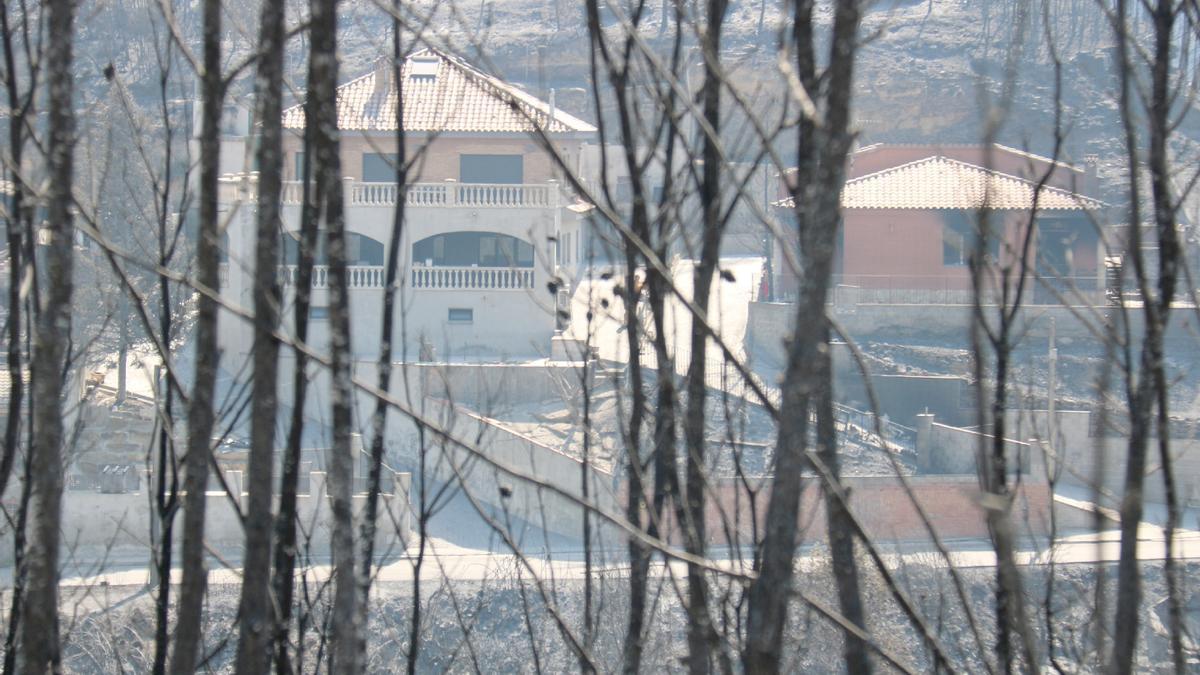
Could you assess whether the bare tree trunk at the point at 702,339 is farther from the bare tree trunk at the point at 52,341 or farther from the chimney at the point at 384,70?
the bare tree trunk at the point at 52,341

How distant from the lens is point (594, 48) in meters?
3.23

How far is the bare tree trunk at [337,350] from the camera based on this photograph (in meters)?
2.50

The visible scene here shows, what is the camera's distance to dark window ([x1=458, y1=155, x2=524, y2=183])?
2620 cm

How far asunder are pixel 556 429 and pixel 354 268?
547cm

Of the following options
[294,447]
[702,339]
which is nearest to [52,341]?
[294,447]

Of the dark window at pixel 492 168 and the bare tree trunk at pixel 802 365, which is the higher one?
the dark window at pixel 492 168

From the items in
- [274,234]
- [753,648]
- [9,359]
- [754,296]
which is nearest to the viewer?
[753,648]

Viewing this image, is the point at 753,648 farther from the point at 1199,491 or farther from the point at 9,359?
the point at 1199,491

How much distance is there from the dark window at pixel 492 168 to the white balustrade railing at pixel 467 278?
3510 mm

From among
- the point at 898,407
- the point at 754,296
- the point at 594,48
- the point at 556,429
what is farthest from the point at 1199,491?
the point at 594,48

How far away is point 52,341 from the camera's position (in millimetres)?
2918

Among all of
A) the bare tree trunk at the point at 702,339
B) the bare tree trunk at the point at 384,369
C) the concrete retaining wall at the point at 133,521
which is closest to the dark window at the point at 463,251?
the concrete retaining wall at the point at 133,521

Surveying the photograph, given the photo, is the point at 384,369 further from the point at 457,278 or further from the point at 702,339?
the point at 457,278

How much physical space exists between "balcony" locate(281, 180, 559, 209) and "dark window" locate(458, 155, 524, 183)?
2.70 metres
